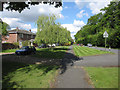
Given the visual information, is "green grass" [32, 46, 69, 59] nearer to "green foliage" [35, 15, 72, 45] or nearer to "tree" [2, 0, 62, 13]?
"green foliage" [35, 15, 72, 45]

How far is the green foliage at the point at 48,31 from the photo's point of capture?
18219mm

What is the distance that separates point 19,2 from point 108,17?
1268 inches

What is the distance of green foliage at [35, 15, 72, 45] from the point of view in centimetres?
1822

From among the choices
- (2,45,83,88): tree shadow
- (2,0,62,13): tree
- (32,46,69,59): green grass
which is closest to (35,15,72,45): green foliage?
(32,46,69,59): green grass

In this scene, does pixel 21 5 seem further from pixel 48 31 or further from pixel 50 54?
pixel 48 31

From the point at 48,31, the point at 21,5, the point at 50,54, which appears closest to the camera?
the point at 21,5

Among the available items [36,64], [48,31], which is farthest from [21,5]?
[48,31]

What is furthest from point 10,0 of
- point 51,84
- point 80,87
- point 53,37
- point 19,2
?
point 53,37

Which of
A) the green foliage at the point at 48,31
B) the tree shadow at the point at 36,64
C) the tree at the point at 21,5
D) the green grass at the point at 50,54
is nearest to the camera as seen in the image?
the tree shadow at the point at 36,64

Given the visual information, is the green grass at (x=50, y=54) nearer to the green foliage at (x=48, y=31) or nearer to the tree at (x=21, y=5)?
the green foliage at (x=48, y=31)

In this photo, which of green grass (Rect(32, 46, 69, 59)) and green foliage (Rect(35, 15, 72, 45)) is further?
green foliage (Rect(35, 15, 72, 45))

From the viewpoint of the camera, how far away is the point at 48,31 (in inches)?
717

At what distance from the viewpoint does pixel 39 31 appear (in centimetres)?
1898

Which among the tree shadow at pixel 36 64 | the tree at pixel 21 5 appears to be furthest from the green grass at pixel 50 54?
the tree at pixel 21 5
